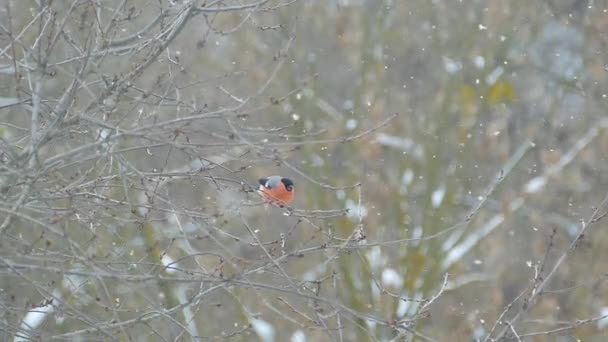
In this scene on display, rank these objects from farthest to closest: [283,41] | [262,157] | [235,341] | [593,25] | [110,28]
→ 1. [283,41]
2. [593,25]
3. [235,341]
4. [110,28]
5. [262,157]

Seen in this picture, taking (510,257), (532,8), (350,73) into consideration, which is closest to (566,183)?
(510,257)

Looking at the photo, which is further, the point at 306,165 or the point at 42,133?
the point at 306,165

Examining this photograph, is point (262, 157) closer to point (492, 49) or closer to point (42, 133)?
point (42, 133)

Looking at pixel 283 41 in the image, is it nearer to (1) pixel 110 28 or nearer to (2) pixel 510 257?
(2) pixel 510 257

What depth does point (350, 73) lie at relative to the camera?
56.1 feet

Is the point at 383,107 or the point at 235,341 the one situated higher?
the point at 383,107

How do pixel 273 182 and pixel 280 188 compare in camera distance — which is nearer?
pixel 280 188

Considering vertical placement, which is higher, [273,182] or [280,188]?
[273,182]

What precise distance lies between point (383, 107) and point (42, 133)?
11485 millimetres

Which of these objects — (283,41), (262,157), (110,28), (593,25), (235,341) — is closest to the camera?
(262,157)

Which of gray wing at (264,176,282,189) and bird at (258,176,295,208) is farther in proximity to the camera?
gray wing at (264,176,282,189)

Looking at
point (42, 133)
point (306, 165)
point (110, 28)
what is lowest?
point (42, 133)

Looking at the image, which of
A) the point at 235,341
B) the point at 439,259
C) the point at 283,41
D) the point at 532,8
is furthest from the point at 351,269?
the point at 235,341

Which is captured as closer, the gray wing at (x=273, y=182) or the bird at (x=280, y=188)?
the bird at (x=280, y=188)
